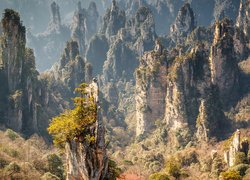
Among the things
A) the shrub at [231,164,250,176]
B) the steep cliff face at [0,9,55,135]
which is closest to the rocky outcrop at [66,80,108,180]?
the shrub at [231,164,250,176]

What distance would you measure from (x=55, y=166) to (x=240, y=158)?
3804 cm

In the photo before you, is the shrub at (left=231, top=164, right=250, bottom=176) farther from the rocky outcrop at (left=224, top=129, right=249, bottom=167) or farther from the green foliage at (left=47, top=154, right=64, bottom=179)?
the green foliage at (left=47, top=154, right=64, bottom=179)

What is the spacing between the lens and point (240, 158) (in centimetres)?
8888

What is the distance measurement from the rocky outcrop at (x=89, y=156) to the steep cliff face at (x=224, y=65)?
337 feet

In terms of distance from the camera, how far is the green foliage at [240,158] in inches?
3469

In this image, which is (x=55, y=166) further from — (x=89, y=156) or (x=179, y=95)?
(x=179, y=95)

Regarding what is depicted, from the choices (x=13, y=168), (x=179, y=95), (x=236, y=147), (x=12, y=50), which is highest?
(x=12, y=50)

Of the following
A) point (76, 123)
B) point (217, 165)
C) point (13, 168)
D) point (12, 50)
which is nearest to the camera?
point (76, 123)

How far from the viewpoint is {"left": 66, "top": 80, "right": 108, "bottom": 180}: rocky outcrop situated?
4291 centimetres

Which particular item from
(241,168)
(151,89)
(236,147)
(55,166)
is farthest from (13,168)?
(151,89)

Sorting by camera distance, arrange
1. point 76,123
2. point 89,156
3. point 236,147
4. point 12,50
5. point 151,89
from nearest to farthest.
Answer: point 89,156
point 76,123
point 236,147
point 12,50
point 151,89

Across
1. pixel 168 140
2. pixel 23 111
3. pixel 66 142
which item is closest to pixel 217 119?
pixel 168 140

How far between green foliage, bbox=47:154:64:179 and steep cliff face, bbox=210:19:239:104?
76.5m

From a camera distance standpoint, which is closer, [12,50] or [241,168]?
[241,168]
